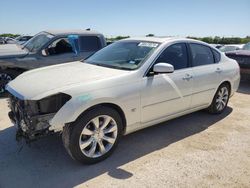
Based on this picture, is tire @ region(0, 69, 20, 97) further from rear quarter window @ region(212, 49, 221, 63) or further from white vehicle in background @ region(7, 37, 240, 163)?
rear quarter window @ region(212, 49, 221, 63)

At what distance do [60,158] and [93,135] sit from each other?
0.62 meters

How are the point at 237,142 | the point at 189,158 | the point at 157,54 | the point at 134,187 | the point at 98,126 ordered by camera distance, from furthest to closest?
the point at 237,142
the point at 157,54
the point at 189,158
the point at 98,126
the point at 134,187

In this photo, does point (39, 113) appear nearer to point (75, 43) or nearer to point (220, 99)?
point (220, 99)

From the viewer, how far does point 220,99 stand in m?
5.39

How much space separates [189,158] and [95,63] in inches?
81.2

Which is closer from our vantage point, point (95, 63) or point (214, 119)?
point (95, 63)


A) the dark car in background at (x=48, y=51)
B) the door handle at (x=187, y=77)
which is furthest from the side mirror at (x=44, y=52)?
the door handle at (x=187, y=77)

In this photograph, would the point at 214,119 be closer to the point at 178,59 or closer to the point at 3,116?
the point at 178,59

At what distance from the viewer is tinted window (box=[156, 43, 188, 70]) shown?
410 centimetres

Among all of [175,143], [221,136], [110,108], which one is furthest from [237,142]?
[110,108]

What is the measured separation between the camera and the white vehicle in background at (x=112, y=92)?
10.2 feet

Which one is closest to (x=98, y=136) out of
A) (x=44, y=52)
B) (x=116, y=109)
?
→ (x=116, y=109)

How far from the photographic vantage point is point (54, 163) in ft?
11.3

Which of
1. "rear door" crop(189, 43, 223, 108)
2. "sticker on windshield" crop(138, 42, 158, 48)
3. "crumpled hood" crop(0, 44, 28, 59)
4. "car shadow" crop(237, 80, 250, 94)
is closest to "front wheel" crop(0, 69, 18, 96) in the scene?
"crumpled hood" crop(0, 44, 28, 59)
